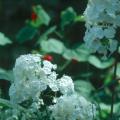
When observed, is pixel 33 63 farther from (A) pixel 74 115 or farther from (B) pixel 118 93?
(B) pixel 118 93

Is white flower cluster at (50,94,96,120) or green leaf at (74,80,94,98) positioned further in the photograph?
green leaf at (74,80,94,98)

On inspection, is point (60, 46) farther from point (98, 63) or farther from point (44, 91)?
point (44, 91)

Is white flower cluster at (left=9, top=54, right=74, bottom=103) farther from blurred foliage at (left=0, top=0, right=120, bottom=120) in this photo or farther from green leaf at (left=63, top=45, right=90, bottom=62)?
green leaf at (left=63, top=45, right=90, bottom=62)

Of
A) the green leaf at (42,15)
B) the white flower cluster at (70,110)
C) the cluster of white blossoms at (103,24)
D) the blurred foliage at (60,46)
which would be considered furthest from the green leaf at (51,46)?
the white flower cluster at (70,110)

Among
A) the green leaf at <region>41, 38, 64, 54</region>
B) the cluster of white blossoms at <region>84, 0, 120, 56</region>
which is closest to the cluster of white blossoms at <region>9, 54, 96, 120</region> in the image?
the cluster of white blossoms at <region>84, 0, 120, 56</region>

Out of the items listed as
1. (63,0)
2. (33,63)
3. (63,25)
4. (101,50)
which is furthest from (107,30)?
(63,0)

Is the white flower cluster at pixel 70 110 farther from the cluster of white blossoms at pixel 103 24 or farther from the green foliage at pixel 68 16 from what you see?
the green foliage at pixel 68 16
